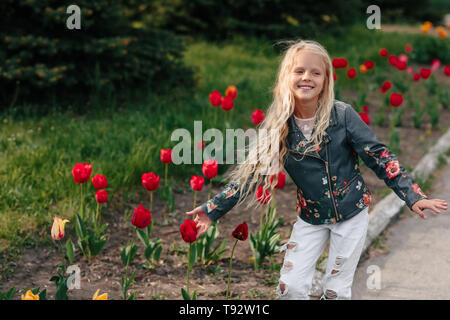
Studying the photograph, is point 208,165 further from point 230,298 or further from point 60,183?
point 60,183

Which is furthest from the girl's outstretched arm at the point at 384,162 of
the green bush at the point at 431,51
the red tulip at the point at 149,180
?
the green bush at the point at 431,51

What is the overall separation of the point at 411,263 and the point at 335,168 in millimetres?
1330

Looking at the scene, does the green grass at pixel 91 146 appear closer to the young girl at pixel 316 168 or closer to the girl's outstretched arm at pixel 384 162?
the young girl at pixel 316 168

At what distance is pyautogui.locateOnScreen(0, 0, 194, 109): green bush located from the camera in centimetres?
494

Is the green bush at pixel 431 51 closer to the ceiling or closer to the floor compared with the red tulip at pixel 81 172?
closer to the ceiling

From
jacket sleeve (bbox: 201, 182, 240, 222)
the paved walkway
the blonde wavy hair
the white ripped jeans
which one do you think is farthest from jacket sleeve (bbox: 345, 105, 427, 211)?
the paved walkway

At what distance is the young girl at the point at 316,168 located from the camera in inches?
96.9

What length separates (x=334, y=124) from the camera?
2479 millimetres

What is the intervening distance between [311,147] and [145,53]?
356 cm

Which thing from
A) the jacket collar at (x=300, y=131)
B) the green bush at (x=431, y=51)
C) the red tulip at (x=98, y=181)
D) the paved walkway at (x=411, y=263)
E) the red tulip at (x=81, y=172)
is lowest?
the paved walkway at (x=411, y=263)

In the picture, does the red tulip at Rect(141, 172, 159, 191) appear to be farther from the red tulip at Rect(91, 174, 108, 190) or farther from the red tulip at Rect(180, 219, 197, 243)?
the red tulip at Rect(180, 219, 197, 243)

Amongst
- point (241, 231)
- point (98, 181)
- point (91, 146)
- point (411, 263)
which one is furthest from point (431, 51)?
point (241, 231)

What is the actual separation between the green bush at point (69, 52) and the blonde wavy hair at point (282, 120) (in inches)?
113

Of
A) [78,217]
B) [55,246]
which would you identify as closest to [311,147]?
[78,217]
